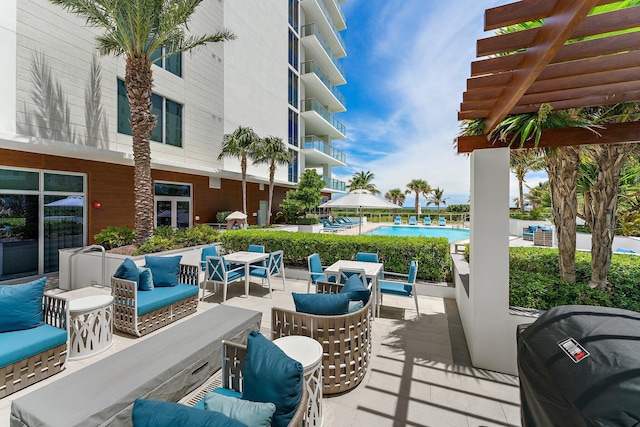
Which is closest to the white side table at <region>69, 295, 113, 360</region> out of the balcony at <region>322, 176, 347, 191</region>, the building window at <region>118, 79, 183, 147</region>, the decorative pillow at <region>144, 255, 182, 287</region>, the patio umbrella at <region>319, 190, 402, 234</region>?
the decorative pillow at <region>144, 255, 182, 287</region>

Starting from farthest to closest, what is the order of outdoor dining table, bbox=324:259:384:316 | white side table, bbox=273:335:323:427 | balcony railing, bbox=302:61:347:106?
1. balcony railing, bbox=302:61:347:106
2. outdoor dining table, bbox=324:259:384:316
3. white side table, bbox=273:335:323:427

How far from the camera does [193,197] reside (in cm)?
1311

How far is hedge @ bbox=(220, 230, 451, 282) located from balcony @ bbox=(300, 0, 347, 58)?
21.5 m

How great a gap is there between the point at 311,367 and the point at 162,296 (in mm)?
3315

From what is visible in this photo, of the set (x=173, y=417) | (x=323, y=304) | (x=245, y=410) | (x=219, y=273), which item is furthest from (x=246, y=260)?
(x=173, y=417)

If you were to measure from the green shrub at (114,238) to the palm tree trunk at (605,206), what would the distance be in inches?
400

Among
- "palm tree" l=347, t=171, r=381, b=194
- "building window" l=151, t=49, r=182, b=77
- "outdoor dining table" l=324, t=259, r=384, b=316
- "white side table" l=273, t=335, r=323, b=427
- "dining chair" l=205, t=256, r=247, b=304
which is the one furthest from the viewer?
"palm tree" l=347, t=171, r=381, b=194

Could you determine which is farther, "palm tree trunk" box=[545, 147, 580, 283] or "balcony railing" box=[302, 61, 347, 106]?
"balcony railing" box=[302, 61, 347, 106]

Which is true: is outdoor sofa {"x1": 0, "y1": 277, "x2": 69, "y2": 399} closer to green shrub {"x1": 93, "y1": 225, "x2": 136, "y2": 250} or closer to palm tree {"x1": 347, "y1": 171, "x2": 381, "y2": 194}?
green shrub {"x1": 93, "y1": 225, "x2": 136, "y2": 250}

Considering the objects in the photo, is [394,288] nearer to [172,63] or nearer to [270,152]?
[270,152]

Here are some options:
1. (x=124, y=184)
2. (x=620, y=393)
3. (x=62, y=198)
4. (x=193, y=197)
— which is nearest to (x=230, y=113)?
(x=193, y=197)

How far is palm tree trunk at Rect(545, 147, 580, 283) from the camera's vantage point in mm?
3777

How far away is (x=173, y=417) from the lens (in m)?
1.25

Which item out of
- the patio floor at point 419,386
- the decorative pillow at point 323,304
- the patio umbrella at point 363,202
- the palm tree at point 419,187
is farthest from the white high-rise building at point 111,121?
the palm tree at point 419,187
